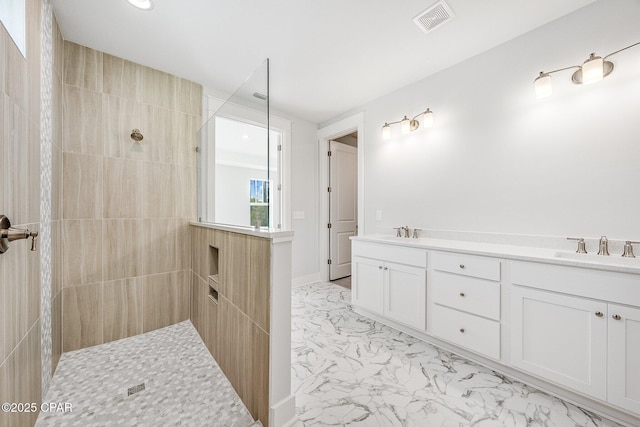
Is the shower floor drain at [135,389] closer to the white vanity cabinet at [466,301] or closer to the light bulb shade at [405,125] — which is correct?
the white vanity cabinet at [466,301]

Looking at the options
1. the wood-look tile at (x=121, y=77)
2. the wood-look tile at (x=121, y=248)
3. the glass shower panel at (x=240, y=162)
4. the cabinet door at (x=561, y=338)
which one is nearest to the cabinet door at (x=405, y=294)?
the cabinet door at (x=561, y=338)

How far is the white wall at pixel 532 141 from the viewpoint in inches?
61.0

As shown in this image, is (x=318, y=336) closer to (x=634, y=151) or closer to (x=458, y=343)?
(x=458, y=343)

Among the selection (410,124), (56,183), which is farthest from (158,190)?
(410,124)

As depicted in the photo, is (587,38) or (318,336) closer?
(587,38)

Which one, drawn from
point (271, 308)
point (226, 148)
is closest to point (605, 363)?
point (271, 308)

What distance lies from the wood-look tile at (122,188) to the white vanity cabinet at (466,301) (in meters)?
2.71

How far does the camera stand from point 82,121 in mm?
2002

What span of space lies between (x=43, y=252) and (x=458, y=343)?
2.82 meters

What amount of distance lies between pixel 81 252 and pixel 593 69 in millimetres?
3958

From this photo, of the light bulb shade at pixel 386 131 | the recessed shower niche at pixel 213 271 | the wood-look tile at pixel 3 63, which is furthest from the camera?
the light bulb shade at pixel 386 131

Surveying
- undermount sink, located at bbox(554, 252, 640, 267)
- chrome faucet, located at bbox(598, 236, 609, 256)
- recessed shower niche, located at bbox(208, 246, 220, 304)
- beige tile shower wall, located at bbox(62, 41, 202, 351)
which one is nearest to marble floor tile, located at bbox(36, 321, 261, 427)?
beige tile shower wall, located at bbox(62, 41, 202, 351)

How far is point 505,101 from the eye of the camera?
2.03 meters

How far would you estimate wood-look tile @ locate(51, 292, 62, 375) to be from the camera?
1628 mm
